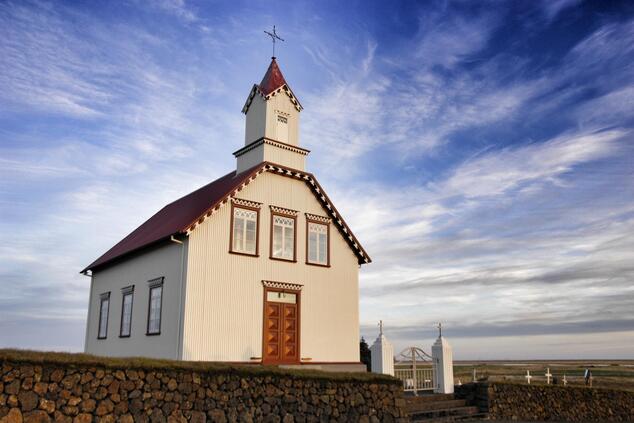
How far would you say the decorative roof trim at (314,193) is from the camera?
66.8 feet

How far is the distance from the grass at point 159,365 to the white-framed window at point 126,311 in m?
9.32

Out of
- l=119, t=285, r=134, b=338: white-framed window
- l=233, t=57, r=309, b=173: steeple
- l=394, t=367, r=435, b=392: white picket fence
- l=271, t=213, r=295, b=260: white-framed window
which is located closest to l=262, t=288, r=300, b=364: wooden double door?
l=271, t=213, r=295, b=260: white-framed window

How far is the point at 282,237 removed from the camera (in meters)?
22.2

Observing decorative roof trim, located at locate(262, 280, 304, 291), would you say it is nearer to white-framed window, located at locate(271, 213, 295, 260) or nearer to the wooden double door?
the wooden double door

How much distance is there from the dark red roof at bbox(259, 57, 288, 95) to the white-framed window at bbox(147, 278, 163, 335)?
27.7 feet

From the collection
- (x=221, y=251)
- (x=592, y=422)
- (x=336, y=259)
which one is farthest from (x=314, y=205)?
(x=592, y=422)

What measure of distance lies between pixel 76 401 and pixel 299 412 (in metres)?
5.91

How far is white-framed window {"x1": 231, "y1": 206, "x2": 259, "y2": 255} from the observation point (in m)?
20.8

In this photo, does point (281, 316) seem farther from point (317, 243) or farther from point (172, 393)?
point (172, 393)

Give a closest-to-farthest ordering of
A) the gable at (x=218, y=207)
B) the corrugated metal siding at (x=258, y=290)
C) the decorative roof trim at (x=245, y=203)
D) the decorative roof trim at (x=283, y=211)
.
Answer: the corrugated metal siding at (x=258, y=290) < the gable at (x=218, y=207) < the decorative roof trim at (x=245, y=203) < the decorative roof trim at (x=283, y=211)

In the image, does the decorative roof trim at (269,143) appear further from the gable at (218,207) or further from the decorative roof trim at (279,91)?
the decorative roof trim at (279,91)

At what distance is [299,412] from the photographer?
52.3 feet

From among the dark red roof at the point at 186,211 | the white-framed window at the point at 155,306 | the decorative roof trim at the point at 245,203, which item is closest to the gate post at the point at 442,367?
the decorative roof trim at the point at 245,203

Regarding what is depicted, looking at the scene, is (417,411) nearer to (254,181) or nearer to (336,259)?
(336,259)
